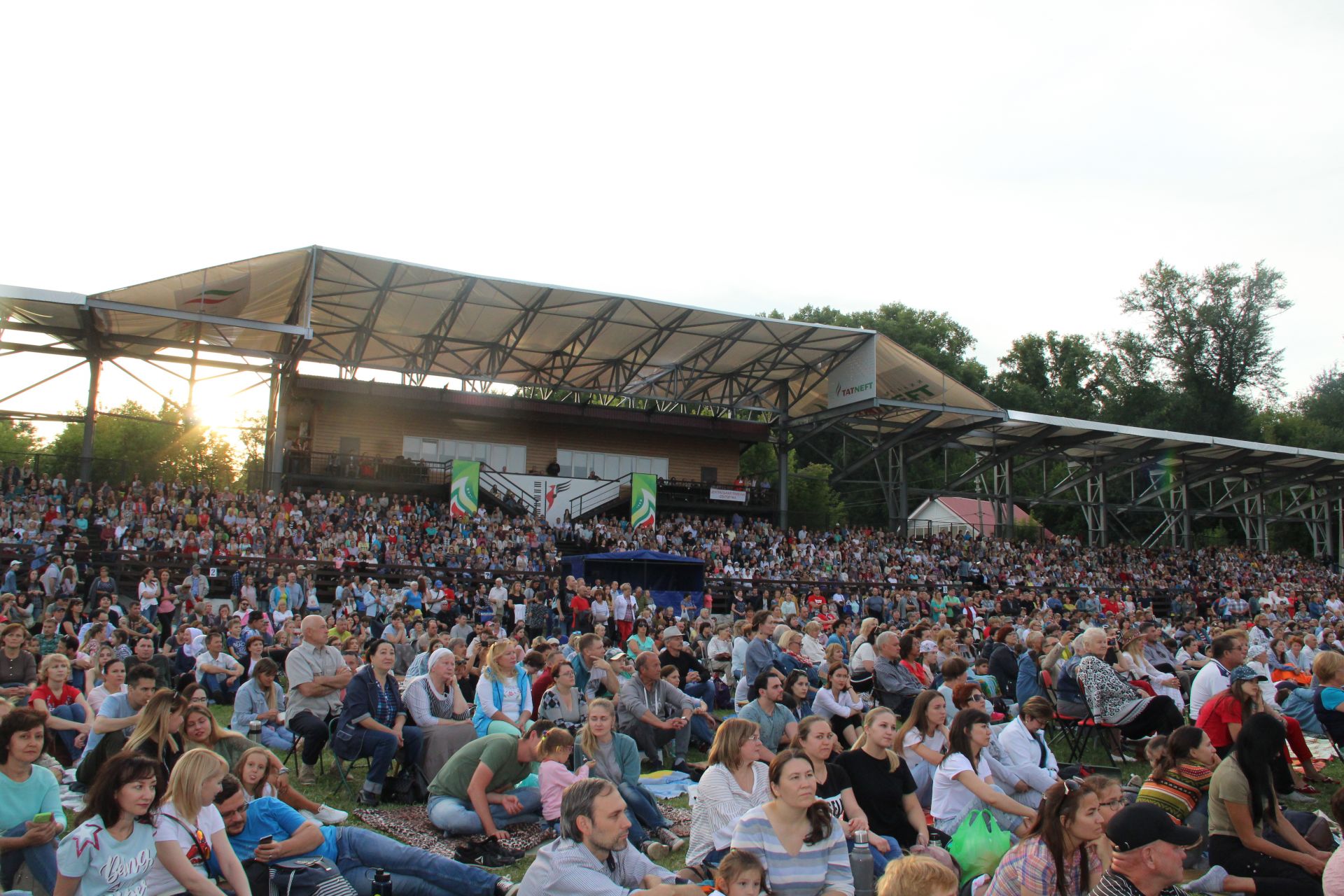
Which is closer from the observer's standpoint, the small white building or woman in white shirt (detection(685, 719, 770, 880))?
woman in white shirt (detection(685, 719, 770, 880))

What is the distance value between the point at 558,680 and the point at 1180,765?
4.66 meters

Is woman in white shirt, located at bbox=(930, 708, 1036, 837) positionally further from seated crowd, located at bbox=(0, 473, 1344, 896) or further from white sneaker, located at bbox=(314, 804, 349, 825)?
white sneaker, located at bbox=(314, 804, 349, 825)

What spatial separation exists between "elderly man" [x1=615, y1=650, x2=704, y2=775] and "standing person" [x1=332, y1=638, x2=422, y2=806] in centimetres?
186

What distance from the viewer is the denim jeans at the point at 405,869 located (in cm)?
520

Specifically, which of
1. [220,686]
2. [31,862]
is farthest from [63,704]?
[220,686]

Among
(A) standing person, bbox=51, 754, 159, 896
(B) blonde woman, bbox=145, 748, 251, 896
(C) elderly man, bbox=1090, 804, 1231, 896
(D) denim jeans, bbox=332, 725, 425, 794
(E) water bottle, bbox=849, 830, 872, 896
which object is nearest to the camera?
(C) elderly man, bbox=1090, 804, 1231, 896

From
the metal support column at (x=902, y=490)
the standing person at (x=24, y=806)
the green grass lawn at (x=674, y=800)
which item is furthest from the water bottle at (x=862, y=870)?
the metal support column at (x=902, y=490)

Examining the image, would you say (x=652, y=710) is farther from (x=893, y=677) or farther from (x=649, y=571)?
(x=649, y=571)

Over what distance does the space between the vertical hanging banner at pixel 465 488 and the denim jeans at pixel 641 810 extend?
2163 cm

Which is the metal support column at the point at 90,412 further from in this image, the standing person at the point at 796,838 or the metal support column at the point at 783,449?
the standing person at the point at 796,838

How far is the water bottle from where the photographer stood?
4887mm

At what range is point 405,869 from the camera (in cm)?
527

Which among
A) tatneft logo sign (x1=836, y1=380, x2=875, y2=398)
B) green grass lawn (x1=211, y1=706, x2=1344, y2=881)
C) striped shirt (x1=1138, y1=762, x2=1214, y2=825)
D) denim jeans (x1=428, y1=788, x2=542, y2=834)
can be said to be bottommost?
green grass lawn (x1=211, y1=706, x2=1344, y2=881)

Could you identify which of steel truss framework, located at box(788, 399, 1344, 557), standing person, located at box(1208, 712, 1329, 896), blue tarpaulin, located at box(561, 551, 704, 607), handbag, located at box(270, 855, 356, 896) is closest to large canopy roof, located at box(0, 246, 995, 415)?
steel truss framework, located at box(788, 399, 1344, 557)
